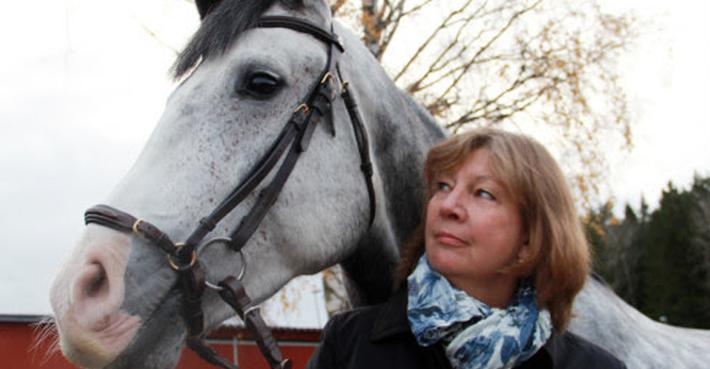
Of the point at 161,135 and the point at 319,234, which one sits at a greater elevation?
the point at 161,135

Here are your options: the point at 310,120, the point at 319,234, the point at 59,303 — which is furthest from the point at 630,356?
the point at 59,303

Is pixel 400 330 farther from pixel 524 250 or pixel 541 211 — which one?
pixel 541 211

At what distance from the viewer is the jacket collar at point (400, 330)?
2066mm

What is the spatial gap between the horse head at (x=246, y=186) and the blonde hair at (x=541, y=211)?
425mm

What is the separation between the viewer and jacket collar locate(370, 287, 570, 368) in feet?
6.78

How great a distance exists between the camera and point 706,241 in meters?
36.5

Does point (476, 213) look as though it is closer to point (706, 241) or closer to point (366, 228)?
point (366, 228)

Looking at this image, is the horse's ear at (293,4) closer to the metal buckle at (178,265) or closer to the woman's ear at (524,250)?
the metal buckle at (178,265)

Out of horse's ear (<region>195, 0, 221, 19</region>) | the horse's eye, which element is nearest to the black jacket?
the horse's eye

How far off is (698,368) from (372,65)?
5.89 ft

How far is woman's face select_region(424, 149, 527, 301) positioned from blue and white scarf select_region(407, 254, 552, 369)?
2.5 inches

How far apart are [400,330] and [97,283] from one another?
877mm

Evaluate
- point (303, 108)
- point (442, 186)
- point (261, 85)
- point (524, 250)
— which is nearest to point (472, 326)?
point (524, 250)

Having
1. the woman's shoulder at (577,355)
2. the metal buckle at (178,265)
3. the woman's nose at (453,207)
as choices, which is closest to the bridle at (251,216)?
the metal buckle at (178,265)
